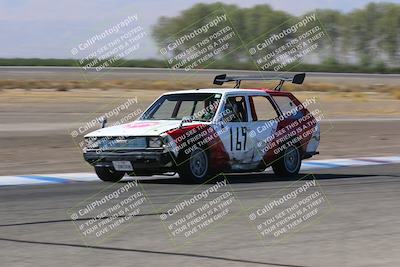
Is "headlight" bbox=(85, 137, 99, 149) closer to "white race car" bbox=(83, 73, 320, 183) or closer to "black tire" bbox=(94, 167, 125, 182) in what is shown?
"white race car" bbox=(83, 73, 320, 183)

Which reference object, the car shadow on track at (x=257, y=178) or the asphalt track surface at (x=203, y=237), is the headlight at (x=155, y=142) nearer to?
the asphalt track surface at (x=203, y=237)

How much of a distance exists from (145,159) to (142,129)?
0.53 metres

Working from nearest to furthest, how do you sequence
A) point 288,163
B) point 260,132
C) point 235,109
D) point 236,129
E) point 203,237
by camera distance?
point 203,237 < point 236,129 < point 235,109 < point 260,132 < point 288,163

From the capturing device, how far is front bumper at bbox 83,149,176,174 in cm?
1259

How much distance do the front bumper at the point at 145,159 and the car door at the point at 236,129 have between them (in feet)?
3.60

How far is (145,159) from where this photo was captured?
12648 millimetres

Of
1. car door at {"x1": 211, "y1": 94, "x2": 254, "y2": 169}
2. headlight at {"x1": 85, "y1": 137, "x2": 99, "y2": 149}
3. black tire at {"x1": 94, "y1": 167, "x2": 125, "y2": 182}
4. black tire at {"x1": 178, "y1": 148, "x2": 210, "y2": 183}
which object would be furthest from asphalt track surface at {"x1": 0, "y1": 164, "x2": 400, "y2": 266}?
car door at {"x1": 211, "y1": 94, "x2": 254, "y2": 169}

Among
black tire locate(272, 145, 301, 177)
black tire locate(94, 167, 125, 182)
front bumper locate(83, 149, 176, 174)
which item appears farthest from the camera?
black tire locate(272, 145, 301, 177)

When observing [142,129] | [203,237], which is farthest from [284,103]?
[203,237]

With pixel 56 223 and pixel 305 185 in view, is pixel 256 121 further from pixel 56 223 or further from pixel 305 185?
pixel 56 223

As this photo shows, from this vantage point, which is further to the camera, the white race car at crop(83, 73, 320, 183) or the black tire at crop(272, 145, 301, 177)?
the black tire at crop(272, 145, 301, 177)

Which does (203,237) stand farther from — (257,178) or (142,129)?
(257,178)

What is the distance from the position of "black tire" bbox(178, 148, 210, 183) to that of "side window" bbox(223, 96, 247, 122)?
88 cm

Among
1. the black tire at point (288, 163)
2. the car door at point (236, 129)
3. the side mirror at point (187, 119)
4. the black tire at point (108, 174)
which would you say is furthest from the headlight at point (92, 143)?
the black tire at point (288, 163)
